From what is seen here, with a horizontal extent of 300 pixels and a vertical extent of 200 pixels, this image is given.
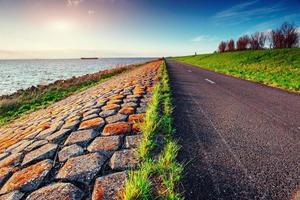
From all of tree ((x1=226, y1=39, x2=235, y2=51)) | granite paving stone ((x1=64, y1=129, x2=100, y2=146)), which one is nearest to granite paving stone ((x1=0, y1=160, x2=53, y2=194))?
granite paving stone ((x1=64, y1=129, x2=100, y2=146))

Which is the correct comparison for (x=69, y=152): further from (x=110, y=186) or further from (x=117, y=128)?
(x=110, y=186)

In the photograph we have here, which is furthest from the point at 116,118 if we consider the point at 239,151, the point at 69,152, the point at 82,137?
the point at 239,151

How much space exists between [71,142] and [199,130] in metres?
2.02

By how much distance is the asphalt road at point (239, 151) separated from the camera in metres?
1.79

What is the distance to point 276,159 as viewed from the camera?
2.30m

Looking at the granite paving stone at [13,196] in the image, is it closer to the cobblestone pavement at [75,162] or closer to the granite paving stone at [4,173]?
→ the cobblestone pavement at [75,162]

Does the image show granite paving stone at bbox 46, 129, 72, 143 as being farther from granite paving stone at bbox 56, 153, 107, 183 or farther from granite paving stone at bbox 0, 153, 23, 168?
granite paving stone at bbox 56, 153, 107, 183

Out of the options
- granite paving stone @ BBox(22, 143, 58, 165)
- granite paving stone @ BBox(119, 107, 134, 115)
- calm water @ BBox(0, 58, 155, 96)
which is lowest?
calm water @ BBox(0, 58, 155, 96)

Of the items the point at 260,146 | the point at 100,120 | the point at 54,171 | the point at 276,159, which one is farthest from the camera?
the point at 100,120

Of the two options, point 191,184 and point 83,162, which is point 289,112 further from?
point 83,162

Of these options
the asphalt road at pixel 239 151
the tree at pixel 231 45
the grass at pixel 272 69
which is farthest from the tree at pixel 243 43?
the asphalt road at pixel 239 151

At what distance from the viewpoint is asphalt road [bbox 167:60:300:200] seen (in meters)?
1.79

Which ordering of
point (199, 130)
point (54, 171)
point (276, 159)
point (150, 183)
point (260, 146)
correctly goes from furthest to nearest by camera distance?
point (199, 130) → point (260, 146) → point (276, 159) → point (54, 171) → point (150, 183)

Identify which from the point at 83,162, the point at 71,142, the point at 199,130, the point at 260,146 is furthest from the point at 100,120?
the point at 260,146
